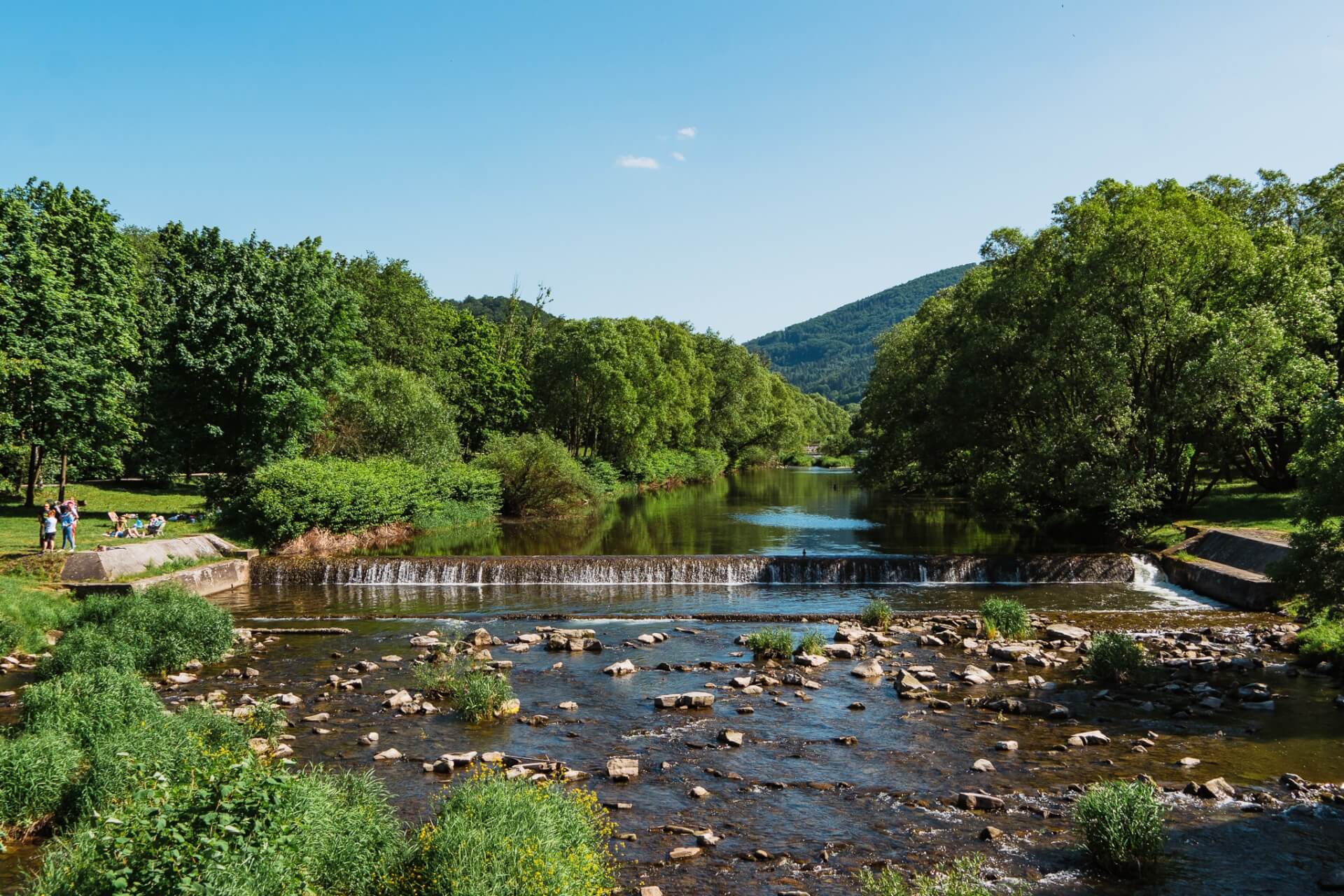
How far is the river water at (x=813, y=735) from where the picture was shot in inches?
445

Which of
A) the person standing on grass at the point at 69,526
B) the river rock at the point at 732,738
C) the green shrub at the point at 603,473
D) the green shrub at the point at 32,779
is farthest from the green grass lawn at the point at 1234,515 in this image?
the green shrub at the point at 603,473

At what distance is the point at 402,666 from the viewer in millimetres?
20828

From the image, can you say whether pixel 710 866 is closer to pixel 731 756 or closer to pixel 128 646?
pixel 731 756

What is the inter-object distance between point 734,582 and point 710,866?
2241cm

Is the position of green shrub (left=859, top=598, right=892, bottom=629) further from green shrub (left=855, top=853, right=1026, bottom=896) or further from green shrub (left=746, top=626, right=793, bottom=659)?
green shrub (left=855, top=853, right=1026, bottom=896)

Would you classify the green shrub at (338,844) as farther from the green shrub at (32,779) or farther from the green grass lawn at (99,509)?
the green grass lawn at (99,509)

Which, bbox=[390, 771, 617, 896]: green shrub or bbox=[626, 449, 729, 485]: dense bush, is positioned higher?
bbox=[626, 449, 729, 485]: dense bush

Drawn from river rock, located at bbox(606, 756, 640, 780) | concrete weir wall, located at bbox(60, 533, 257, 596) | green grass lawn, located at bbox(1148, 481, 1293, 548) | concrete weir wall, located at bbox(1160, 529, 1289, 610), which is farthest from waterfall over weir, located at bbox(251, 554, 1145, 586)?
river rock, located at bbox(606, 756, 640, 780)

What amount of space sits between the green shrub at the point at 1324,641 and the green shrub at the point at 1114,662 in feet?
14.4

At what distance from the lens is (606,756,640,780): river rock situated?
1377 cm

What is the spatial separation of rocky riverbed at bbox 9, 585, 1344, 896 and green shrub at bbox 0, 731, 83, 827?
11.9ft

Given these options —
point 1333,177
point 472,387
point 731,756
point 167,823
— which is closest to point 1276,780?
point 731,756

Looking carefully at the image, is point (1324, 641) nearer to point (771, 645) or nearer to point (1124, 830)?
point (771, 645)

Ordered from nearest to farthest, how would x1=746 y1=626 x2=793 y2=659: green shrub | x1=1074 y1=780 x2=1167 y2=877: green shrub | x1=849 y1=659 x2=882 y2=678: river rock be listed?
x1=1074 y1=780 x2=1167 y2=877: green shrub → x1=849 y1=659 x2=882 y2=678: river rock → x1=746 y1=626 x2=793 y2=659: green shrub
